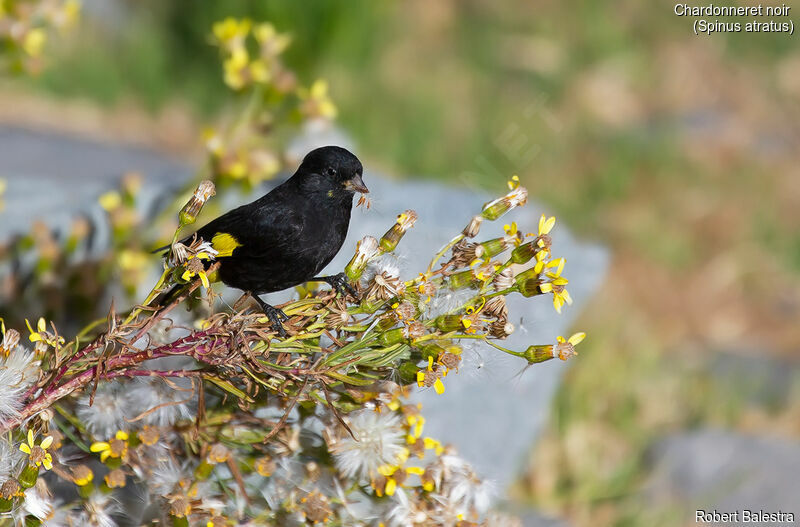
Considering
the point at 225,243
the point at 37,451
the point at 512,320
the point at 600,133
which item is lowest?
the point at 37,451

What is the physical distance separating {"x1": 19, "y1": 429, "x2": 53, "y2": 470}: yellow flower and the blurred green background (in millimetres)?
1662

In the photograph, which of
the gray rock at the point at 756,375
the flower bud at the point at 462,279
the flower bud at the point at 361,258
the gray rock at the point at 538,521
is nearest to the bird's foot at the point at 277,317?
the flower bud at the point at 361,258

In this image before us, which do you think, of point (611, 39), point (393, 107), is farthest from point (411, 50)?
point (611, 39)

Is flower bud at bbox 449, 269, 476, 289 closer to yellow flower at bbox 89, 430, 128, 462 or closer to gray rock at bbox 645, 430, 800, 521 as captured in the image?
yellow flower at bbox 89, 430, 128, 462

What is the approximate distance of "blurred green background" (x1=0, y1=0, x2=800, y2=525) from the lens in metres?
2.99

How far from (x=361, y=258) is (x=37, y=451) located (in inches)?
18.2

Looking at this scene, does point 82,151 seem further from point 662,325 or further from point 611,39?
point 611,39

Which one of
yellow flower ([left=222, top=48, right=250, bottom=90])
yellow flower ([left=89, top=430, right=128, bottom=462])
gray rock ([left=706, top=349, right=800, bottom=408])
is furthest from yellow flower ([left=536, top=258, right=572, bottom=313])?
gray rock ([left=706, top=349, right=800, bottom=408])

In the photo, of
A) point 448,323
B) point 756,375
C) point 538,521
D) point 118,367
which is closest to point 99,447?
point 118,367

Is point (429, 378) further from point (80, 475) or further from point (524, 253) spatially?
point (80, 475)

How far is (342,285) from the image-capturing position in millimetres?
1328

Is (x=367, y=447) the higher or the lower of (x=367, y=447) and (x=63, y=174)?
the lower

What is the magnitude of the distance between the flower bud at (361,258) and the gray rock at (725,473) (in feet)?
5.53

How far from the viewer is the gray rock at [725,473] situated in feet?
8.45
